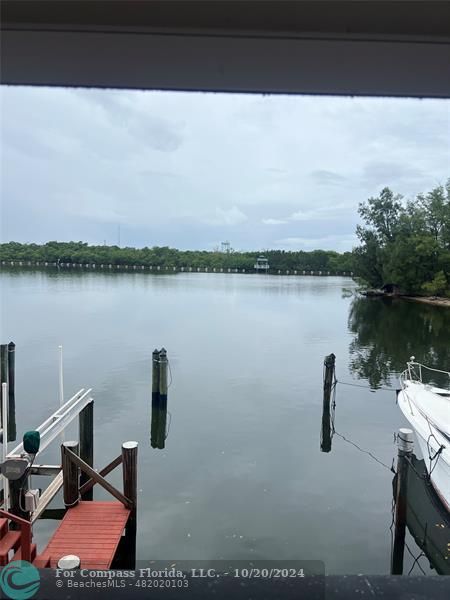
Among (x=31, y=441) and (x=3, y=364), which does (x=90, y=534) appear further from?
(x=3, y=364)

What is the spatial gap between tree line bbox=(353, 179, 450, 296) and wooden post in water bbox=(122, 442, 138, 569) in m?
36.1

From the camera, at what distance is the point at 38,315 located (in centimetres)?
2130

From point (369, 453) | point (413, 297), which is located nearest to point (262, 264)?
point (413, 297)

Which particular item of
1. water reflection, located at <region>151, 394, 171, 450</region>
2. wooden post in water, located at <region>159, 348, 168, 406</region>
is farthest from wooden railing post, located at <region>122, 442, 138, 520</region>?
wooden post in water, located at <region>159, 348, 168, 406</region>

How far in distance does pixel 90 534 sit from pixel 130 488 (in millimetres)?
621

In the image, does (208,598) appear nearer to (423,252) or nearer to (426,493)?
(426,493)

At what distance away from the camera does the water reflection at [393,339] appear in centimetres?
1415

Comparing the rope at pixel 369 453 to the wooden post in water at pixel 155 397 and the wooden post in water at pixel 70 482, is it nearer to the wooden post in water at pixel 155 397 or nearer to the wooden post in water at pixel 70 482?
the wooden post in water at pixel 155 397

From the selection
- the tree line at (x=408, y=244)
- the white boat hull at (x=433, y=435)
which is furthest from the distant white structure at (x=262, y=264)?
the white boat hull at (x=433, y=435)

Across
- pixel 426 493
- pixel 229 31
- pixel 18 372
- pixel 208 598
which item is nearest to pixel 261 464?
pixel 426 493

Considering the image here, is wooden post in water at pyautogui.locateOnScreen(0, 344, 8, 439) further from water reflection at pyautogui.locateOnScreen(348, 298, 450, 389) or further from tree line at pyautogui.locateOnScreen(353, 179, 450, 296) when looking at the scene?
tree line at pyautogui.locateOnScreen(353, 179, 450, 296)

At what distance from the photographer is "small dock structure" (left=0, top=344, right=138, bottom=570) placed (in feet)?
11.7

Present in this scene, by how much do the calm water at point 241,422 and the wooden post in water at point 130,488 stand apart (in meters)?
0.18

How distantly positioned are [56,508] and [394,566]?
157 inches
